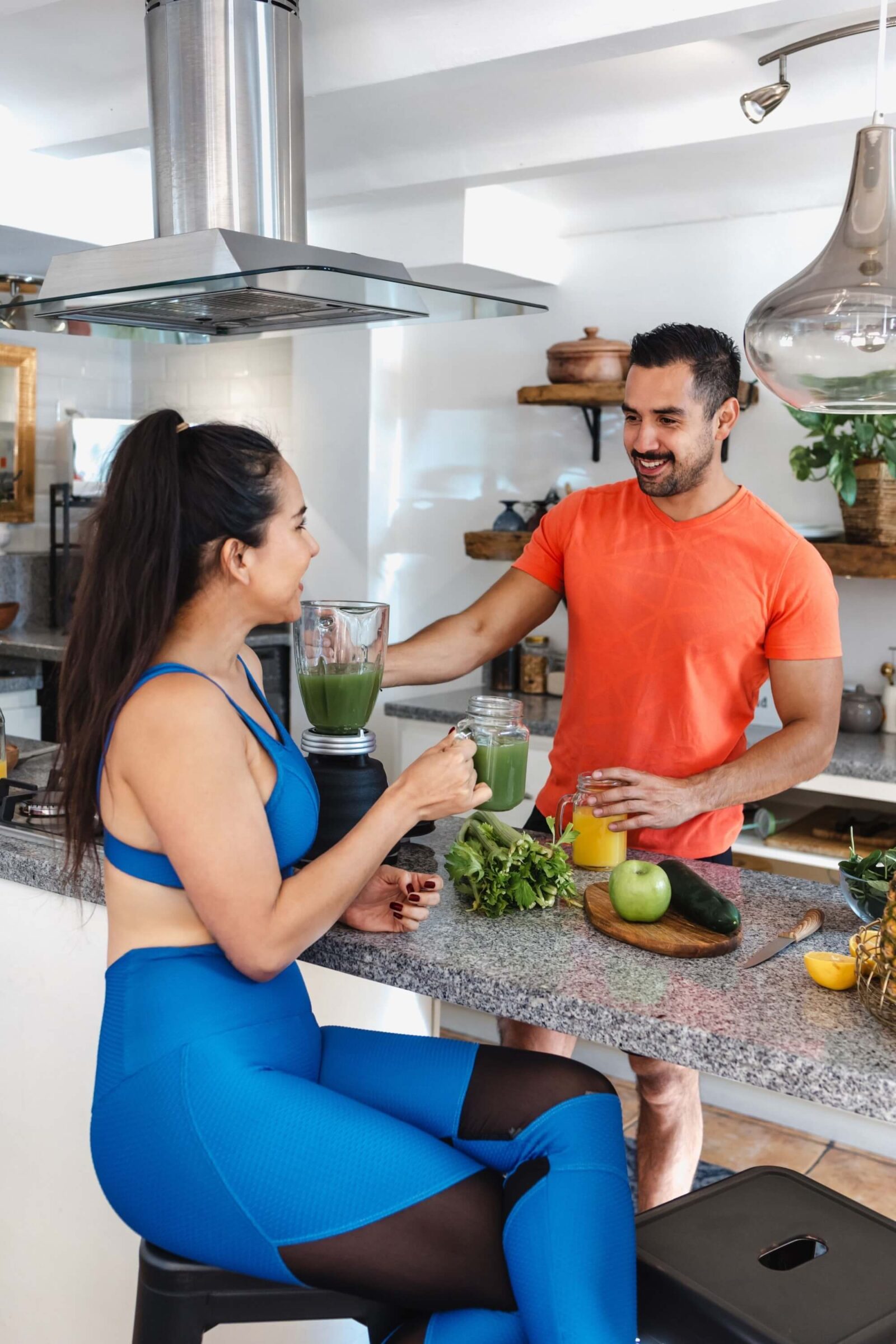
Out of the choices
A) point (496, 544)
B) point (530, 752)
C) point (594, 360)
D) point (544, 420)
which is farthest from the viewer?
point (544, 420)

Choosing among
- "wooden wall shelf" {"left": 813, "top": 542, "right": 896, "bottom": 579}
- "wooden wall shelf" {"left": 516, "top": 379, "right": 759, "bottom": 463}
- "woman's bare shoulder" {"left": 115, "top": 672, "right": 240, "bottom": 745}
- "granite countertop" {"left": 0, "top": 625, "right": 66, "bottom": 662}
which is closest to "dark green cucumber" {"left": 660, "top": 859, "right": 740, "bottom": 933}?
"woman's bare shoulder" {"left": 115, "top": 672, "right": 240, "bottom": 745}

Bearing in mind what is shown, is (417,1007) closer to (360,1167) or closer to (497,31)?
(360,1167)

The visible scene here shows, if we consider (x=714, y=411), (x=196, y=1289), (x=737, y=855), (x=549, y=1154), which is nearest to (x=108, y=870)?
(x=196, y=1289)

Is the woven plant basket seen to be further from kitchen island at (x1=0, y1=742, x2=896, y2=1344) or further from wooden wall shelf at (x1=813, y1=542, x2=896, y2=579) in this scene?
kitchen island at (x1=0, y1=742, x2=896, y2=1344)

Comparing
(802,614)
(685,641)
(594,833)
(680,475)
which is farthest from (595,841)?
(680,475)

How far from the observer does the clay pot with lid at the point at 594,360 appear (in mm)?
4094

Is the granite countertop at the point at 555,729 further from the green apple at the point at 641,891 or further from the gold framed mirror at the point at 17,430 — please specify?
the gold framed mirror at the point at 17,430

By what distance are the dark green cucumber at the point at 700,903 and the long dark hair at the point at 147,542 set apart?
0.77 metres

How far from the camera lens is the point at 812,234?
396cm

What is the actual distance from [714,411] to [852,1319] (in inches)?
65.1

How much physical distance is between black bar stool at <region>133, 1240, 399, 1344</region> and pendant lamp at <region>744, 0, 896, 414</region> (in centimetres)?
113

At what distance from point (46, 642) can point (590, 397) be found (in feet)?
7.29

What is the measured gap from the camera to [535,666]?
14.5 feet

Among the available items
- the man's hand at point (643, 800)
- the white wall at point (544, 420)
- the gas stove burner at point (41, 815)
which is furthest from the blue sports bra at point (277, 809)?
the white wall at point (544, 420)
